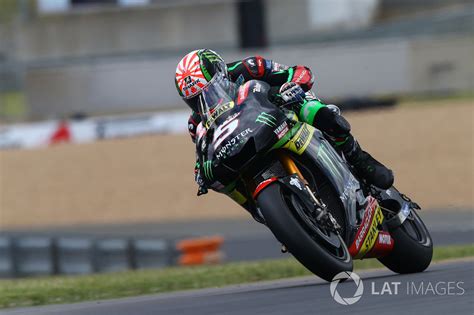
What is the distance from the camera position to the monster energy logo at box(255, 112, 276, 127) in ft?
20.7

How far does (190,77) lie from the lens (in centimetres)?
658

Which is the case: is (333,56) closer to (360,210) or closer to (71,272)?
(71,272)

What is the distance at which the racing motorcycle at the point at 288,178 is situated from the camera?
6137mm

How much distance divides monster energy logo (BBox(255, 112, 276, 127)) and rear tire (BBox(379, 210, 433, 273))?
1468 millimetres

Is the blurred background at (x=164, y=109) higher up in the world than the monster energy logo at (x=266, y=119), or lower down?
lower down

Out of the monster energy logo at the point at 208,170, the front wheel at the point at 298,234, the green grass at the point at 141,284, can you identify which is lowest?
the green grass at the point at 141,284

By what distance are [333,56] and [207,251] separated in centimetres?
1461

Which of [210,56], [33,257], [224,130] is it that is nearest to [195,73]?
[210,56]

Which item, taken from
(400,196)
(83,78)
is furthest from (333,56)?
(400,196)

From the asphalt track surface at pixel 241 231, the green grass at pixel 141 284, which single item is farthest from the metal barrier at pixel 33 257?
the green grass at pixel 141 284

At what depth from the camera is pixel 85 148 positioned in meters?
22.9

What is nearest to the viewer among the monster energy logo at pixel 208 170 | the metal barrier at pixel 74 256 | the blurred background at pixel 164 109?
the monster energy logo at pixel 208 170
